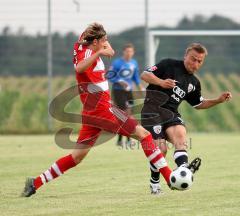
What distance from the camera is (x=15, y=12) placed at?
966 inches

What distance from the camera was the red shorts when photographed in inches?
349

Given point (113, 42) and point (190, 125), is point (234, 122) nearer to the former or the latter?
point (190, 125)

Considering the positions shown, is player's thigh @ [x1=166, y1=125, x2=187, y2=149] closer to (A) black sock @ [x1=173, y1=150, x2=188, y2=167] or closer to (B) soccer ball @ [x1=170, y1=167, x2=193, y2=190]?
(A) black sock @ [x1=173, y1=150, x2=188, y2=167]

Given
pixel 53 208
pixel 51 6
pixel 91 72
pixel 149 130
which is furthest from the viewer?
pixel 51 6

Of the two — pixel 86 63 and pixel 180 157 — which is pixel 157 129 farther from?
pixel 86 63

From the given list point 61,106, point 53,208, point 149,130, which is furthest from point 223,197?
point 61,106

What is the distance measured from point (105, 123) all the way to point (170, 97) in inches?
37.1

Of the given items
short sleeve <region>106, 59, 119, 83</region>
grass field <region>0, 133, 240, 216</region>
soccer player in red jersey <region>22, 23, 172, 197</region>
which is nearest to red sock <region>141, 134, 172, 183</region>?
soccer player in red jersey <region>22, 23, 172, 197</region>

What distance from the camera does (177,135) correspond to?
9.12m

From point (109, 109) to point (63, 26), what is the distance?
16.0 metres

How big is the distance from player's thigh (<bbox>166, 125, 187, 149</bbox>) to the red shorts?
0.52 metres

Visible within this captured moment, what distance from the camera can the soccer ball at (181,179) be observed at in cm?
845

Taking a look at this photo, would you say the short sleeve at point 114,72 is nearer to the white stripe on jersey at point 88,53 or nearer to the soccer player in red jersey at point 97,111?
the soccer player in red jersey at point 97,111

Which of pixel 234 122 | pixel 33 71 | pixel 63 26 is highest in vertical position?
pixel 63 26
